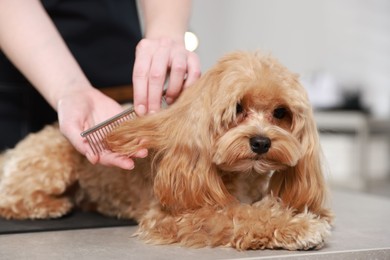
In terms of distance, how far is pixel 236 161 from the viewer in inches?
50.2

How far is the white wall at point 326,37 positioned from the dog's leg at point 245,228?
12.7ft

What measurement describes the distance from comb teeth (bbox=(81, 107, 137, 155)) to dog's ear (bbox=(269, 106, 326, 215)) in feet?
1.36

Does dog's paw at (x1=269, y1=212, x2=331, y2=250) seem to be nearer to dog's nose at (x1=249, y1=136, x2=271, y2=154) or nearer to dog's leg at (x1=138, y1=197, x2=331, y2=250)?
dog's leg at (x1=138, y1=197, x2=331, y2=250)

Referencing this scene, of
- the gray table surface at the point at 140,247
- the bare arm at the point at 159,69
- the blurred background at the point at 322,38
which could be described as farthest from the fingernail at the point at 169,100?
the blurred background at the point at 322,38

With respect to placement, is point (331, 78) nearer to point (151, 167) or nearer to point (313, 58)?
point (313, 58)

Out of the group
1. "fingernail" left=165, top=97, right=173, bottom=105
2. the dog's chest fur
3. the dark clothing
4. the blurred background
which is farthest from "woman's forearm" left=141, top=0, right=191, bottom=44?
the blurred background

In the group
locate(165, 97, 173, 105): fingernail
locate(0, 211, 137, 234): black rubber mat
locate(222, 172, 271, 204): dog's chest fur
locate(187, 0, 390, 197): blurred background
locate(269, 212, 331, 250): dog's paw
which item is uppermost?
locate(187, 0, 390, 197): blurred background

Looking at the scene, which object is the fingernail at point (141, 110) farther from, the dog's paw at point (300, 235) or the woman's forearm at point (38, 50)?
the dog's paw at point (300, 235)

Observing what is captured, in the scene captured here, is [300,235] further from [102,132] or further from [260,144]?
[102,132]

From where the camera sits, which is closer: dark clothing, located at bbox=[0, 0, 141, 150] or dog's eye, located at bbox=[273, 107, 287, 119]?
dog's eye, located at bbox=[273, 107, 287, 119]

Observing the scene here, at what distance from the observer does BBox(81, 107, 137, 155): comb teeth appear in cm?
138

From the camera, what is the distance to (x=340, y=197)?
82.4 inches

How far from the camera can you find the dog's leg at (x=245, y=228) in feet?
3.97

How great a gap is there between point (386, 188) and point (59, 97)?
359 centimetres
